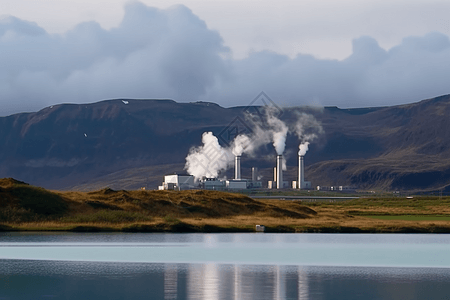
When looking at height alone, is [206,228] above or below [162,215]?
below

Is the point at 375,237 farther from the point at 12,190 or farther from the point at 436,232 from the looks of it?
the point at 12,190

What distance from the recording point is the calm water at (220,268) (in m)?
35.7

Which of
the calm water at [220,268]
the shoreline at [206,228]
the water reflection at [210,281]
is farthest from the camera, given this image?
the shoreline at [206,228]

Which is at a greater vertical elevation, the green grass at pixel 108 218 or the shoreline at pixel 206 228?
the green grass at pixel 108 218

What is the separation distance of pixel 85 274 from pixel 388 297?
17.8 metres

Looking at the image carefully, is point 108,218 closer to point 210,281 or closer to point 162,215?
point 162,215

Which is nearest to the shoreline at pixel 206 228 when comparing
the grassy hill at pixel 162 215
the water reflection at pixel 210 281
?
the grassy hill at pixel 162 215

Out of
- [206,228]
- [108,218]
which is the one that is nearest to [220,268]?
[206,228]

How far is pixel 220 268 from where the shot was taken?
46219mm

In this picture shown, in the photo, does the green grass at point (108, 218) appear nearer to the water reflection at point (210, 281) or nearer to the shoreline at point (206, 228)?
the shoreline at point (206, 228)

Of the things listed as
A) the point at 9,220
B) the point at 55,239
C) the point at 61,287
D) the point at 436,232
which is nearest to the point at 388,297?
the point at 61,287

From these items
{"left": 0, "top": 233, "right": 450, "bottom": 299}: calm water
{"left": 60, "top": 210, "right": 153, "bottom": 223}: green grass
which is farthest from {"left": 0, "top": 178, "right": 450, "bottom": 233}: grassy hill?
{"left": 0, "top": 233, "right": 450, "bottom": 299}: calm water

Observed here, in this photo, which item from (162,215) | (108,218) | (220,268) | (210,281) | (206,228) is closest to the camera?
(210,281)

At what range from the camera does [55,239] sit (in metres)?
71.8
